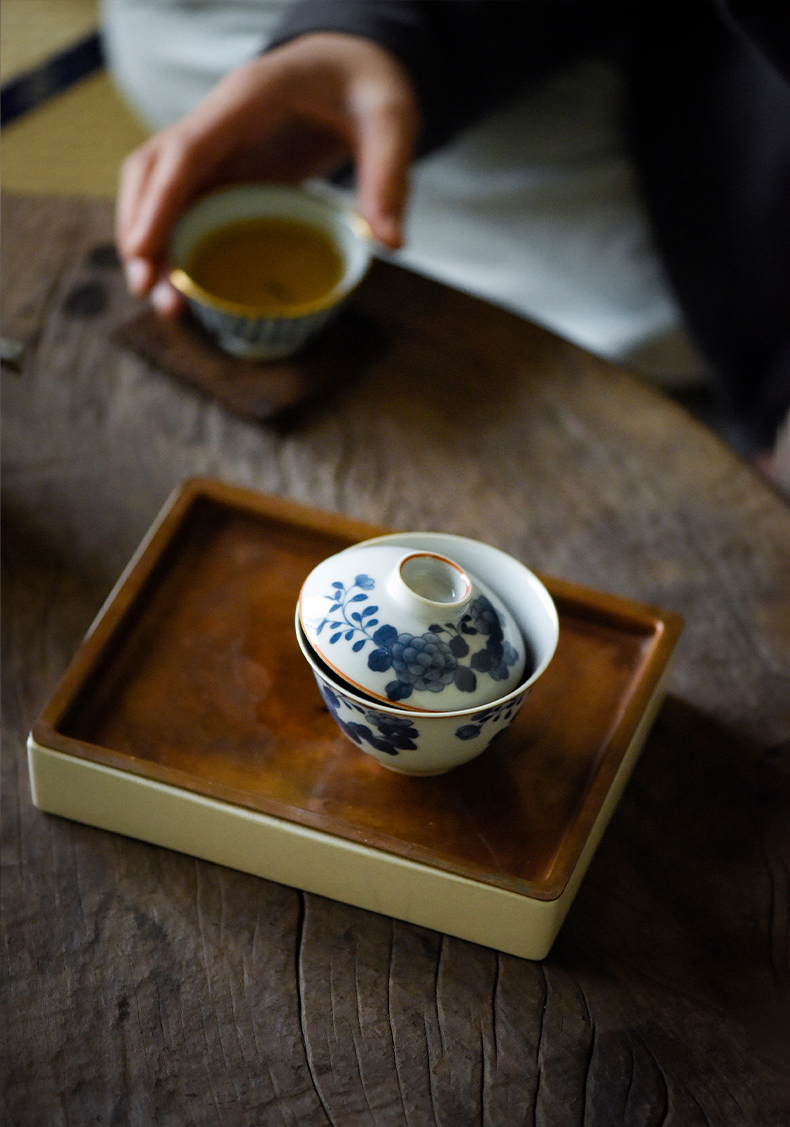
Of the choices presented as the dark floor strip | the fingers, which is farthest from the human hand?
the dark floor strip

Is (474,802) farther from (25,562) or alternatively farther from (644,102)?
(644,102)

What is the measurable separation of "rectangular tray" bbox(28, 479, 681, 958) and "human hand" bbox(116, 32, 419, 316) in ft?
1.13

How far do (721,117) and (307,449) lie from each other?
66cm

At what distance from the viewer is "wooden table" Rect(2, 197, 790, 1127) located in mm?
545

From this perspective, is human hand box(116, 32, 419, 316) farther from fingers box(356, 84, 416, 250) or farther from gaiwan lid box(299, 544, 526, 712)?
gaiwan lid box(299, 544, 526, 712)

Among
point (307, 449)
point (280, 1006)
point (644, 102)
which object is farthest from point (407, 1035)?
point (644, 102)

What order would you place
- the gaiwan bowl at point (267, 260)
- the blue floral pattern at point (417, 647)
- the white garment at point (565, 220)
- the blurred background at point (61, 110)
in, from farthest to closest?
1. the blurred background at point (61, 110)
2. the white garment at point (565, 220)
3. the gaiwan bowl at point (267, 260)
4. the blue floral pattern at point (417, 647)

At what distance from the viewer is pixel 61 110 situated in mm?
2072

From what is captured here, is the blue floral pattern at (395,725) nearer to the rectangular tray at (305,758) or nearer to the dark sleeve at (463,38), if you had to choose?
the rectangular tray at (305,758)

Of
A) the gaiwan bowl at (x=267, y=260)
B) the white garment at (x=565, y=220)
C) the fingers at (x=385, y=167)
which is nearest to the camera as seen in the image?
the gaiwan bowl at (x=267, y=260)

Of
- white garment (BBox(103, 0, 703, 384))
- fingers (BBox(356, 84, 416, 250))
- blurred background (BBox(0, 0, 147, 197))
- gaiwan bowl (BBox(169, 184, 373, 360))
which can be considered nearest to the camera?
gaiwan bowl (BBox(169, 184, 373, 360))

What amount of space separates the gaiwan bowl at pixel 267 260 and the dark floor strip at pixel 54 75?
1290 mm

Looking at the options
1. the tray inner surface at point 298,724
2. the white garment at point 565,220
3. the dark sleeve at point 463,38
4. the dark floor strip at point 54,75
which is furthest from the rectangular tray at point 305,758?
the dark floor strip at point 54,75

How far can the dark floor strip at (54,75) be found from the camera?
2.00 meters
